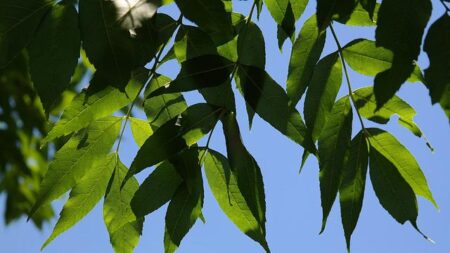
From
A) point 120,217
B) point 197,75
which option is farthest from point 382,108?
point 120,217

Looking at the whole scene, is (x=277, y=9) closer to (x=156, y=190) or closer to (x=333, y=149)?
(x=333, y=149)

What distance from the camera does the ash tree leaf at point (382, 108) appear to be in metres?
1.12

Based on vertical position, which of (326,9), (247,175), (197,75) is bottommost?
(247,175)

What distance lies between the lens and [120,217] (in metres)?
1.11

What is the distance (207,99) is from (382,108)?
302 mm

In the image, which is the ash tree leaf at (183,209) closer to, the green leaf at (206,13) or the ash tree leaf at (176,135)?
the ash tree leaf at (176,135)

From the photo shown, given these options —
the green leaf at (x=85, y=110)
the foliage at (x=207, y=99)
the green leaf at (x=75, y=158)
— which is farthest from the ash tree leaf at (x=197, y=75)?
the green leaf at (x=75, y=158)

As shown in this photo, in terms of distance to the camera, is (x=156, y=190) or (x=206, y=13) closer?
(x=206, y=13)

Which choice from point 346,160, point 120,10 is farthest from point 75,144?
point 346,160

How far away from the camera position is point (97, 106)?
1062mm

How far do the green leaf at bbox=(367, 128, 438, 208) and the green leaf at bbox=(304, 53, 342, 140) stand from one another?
0.35 feet

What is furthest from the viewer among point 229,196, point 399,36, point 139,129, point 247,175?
point 139,129

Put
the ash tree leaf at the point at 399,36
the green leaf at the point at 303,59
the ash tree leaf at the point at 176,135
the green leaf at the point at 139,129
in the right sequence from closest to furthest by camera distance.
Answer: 1. the ash tree leaf at the point at 399,36
2. the ash tree leaf at the point at 176,135
3. the green leaf at the point at 303,59
4. the green leaf at the point at 139,129

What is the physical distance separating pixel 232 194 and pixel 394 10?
0.41m
